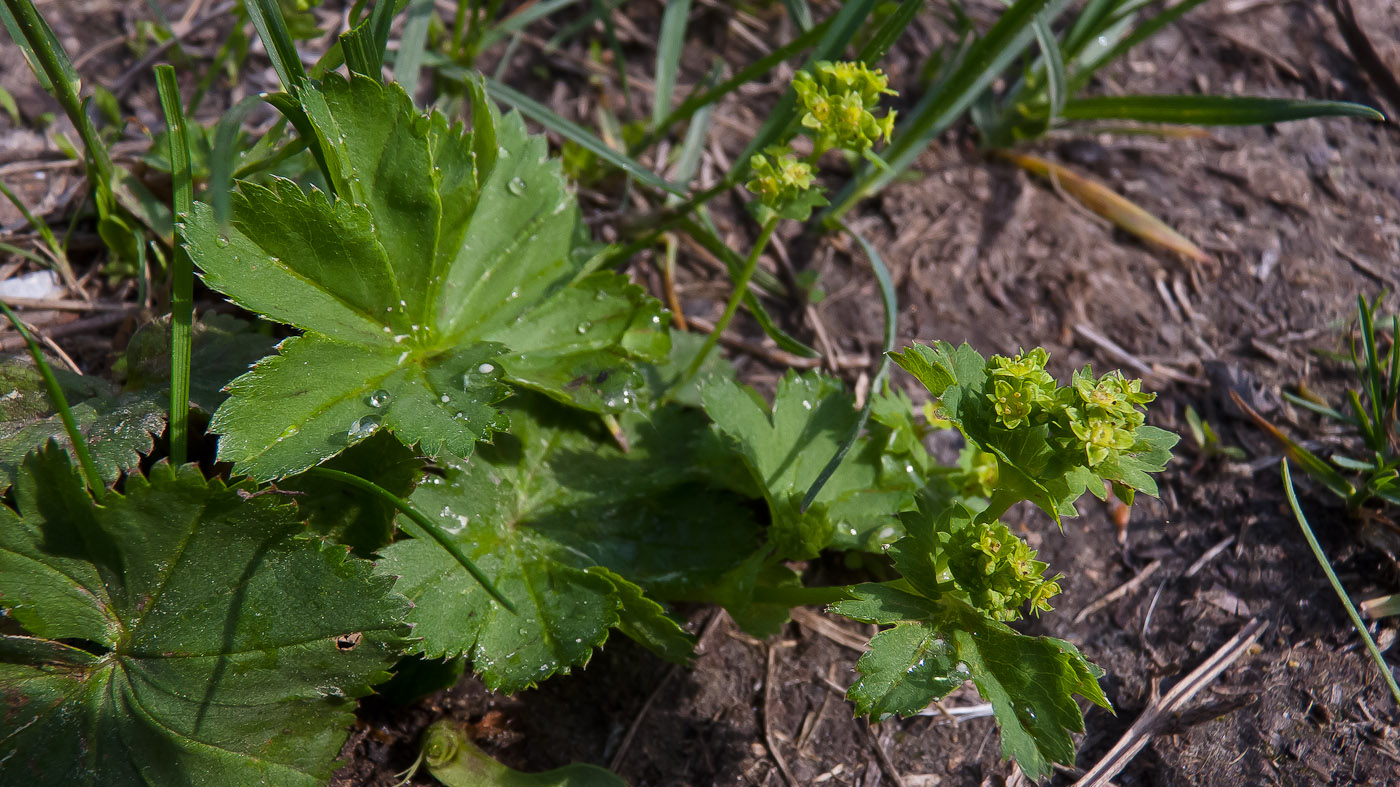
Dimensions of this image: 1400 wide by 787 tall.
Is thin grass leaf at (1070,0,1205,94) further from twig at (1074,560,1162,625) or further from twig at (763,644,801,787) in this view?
twig at (763,644,801,787)

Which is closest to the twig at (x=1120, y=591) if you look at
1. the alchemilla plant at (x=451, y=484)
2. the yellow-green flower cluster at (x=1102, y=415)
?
the alchemilla plant at (x=451, y=484)

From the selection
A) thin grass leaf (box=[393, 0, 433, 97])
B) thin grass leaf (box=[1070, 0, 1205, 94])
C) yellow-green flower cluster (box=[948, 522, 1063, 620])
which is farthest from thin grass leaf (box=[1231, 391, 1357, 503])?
thin grass leaf (box=[393, 0, 433, 97])

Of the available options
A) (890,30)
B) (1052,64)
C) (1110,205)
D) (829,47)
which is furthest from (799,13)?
(1110,205)

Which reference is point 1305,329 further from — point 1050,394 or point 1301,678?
point 1050,394

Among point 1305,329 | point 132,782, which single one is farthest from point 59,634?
point 1305,329

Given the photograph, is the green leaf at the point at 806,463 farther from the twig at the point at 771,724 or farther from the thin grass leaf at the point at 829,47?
the thin grass leaf at the point at 829,47

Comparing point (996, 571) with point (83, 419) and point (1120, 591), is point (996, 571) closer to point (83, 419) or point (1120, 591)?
point (1120, 591)
